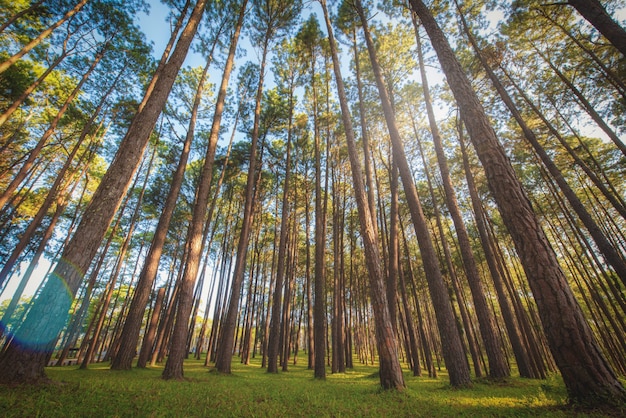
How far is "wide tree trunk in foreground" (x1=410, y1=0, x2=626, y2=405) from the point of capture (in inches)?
106

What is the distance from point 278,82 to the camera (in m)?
15.0

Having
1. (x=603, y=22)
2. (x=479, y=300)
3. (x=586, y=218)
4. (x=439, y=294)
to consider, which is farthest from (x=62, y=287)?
(x=586, y=218)

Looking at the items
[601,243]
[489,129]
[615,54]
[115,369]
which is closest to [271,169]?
[115,369]

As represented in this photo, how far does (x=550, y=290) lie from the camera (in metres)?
3.04

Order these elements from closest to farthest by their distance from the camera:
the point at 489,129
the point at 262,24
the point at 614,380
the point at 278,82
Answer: the point at 614,380, the point at 489,129, the point at 262,24, the point at 278,82

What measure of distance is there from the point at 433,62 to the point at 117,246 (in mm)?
31187

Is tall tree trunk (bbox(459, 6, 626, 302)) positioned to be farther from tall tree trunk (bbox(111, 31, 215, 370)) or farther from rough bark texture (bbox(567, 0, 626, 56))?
tall tree trunk (bbox(111, 31, 215, 370))

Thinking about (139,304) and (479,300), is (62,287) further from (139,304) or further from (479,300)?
(479,300)

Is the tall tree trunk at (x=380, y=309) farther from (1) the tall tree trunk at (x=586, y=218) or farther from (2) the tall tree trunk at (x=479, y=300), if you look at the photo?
(1) the tall tree trunk at (x=586, y=218)

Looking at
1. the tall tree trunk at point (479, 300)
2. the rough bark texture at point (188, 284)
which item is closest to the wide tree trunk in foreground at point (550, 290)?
the tall tree trunk at point (479, 300)

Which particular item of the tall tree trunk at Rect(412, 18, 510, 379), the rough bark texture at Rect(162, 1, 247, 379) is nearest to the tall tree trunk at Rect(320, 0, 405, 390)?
the tall tree trunk at Rect(412, 18, 510, 379)

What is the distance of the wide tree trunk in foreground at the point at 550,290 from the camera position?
8.85ft

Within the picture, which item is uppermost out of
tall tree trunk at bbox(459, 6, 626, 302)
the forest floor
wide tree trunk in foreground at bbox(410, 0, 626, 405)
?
tall tree trunk at bbox(459, 6, 626, 302)

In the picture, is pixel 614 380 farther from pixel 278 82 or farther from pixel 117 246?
pixel 117 246
